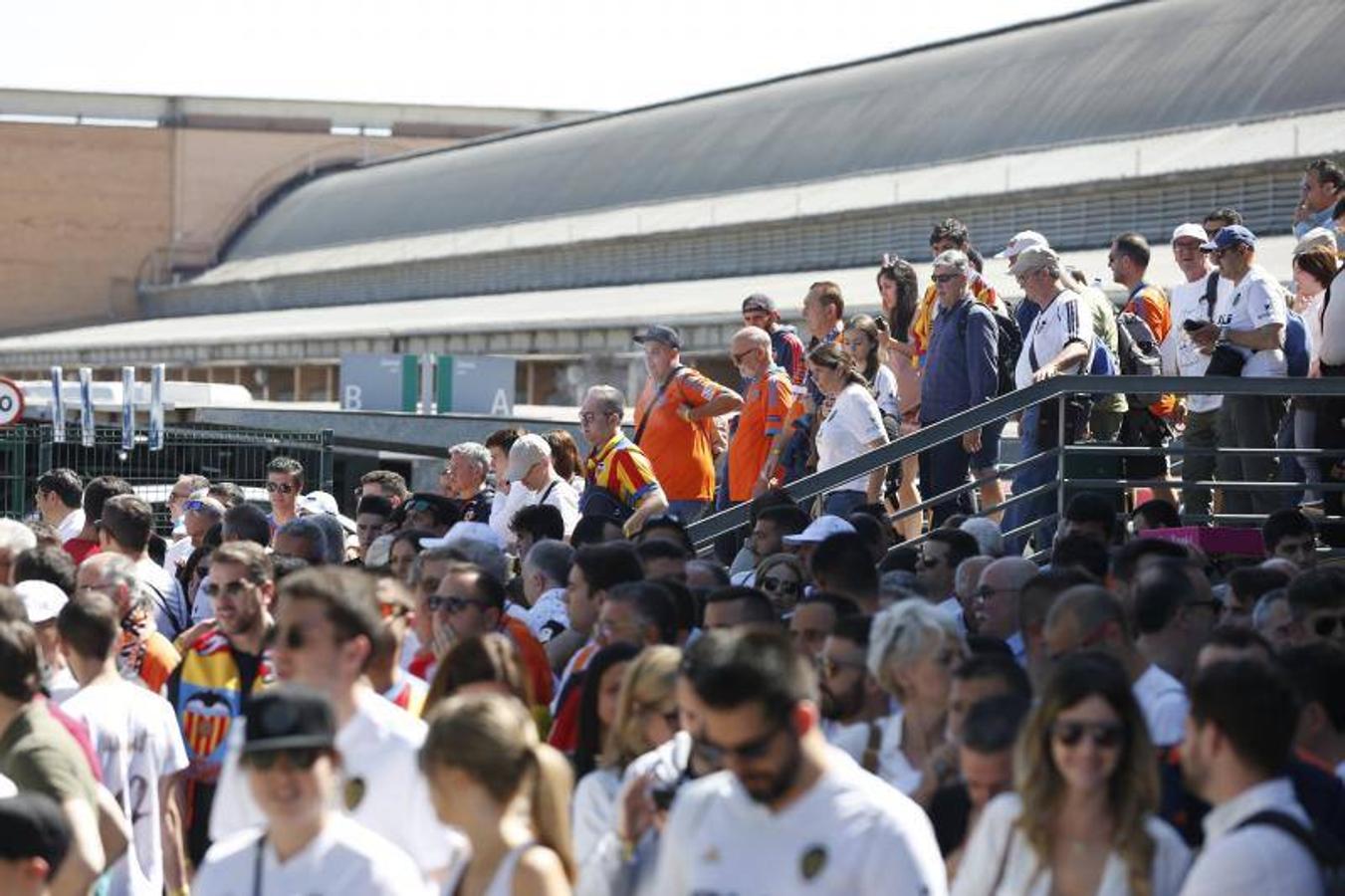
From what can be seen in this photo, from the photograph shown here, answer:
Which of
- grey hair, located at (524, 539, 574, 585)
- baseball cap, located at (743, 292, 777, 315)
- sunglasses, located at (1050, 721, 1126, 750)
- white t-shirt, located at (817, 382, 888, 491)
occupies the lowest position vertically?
sunglasses, located at (1050, 721, 1126, 750)

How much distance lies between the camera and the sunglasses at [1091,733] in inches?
216

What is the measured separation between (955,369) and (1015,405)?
1.30m

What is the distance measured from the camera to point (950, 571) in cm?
1073

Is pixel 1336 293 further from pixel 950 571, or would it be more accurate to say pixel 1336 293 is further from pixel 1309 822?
pixel 1309 822

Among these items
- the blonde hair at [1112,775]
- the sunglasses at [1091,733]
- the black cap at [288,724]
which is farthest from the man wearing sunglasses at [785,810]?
the black cap at [288,724]

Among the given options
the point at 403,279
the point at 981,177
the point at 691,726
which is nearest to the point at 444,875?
the point at 691,726

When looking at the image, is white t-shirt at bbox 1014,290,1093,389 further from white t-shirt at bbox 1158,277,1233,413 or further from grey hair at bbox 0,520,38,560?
grey hair at bbox 0,520,38,560

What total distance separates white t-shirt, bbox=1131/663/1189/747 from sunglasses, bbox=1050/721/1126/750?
1.20 metres

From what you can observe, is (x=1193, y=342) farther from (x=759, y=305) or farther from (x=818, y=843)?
(x=818, y=843)

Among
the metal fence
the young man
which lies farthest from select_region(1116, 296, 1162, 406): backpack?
the metal fence

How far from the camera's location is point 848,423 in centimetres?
1429

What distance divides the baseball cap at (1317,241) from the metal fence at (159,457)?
12.4 m

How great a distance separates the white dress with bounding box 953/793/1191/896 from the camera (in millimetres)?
5383

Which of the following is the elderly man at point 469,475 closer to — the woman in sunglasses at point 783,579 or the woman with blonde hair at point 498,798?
the woman in sunglasses at point 783,579
